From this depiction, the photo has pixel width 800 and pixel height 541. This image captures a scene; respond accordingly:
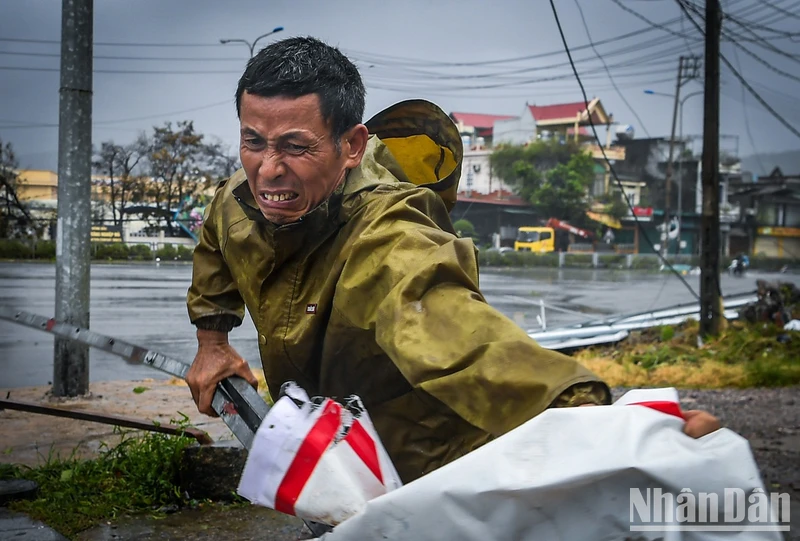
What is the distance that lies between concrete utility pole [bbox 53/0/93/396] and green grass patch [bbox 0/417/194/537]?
1.02 meters

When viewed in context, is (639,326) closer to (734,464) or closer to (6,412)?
(6,412)

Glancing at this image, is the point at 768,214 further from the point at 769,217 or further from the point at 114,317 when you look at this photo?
the point at 114,317

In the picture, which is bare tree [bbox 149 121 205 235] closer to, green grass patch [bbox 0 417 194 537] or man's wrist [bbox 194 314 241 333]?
green grass patch [bbox 0 417 194 537]

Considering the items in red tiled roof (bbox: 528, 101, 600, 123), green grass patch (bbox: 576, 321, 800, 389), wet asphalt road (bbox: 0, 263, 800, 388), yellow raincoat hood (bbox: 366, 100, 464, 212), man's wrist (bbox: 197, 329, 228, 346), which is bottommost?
green grass patch (bbox: 576, 321, 800, 389)

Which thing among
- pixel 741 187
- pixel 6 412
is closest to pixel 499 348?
pixel 6 412

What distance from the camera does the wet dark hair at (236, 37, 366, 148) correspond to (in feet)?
6.27

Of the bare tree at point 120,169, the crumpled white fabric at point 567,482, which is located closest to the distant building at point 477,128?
the bare tree at point 120,169

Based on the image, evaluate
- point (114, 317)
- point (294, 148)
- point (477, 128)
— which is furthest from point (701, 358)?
point (294, 148)

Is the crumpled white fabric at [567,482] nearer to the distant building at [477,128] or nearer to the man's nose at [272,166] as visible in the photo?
the man's nose at [272,166]

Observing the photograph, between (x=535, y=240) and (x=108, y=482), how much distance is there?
5.97m

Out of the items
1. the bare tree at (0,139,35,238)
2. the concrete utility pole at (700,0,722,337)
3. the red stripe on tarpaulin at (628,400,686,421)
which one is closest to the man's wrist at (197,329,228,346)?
the red stripe on tarpaulin at (628,400,686,421)

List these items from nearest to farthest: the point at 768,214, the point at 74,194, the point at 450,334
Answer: the point at 450,334, the point at 74,194, the point at 768,214

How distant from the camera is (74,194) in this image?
16.0ft

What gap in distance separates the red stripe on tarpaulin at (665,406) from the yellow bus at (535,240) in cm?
735
